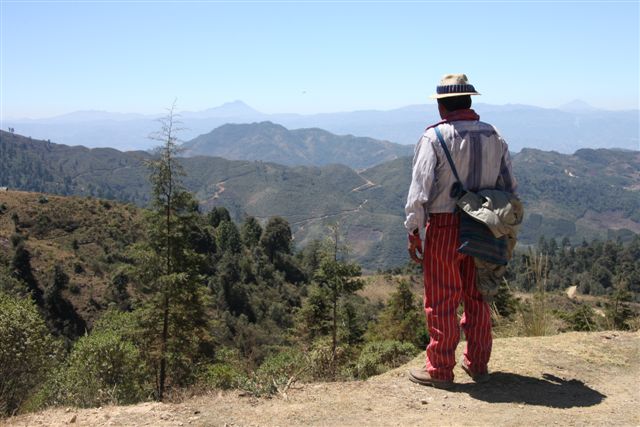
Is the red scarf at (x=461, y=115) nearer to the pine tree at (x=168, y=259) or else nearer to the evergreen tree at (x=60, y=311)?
the pine tree at (x=168, y=259)

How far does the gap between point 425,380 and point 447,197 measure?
1492 millimetres

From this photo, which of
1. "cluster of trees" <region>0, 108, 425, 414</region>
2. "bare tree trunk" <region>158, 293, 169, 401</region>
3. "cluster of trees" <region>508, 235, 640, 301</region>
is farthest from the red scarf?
"cluster of trees" <region>508, 235, 640, 301</region>

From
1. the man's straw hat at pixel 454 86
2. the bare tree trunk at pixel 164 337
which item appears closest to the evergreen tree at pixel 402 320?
the bare tree trunk at pixel 164 337

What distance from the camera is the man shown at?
3.76 meters

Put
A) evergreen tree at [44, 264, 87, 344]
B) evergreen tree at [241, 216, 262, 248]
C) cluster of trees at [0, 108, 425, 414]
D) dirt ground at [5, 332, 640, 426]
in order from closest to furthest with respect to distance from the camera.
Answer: dirt ground at [5, 332, 640, 426] → cluster of trees at [0, 108, 425, 414] → evergreen tree at [44, 264, 87, 344] → evergreen tree at [241, 216, 262, 248]

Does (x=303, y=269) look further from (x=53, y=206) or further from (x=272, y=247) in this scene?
(x=53, y=206)

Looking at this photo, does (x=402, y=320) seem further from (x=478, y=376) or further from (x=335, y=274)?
(x=478, y=376)

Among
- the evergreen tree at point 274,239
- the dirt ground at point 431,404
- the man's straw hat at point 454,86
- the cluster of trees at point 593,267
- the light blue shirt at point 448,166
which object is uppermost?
the man's straw hat at point 454,86

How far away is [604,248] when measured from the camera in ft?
288

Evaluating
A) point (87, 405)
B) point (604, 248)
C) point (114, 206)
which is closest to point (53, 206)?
point (114, 206)

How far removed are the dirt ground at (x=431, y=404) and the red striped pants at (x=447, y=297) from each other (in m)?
0.26

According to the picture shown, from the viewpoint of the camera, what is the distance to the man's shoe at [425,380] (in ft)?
12.9

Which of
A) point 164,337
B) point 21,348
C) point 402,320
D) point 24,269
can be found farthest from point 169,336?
point 24,269

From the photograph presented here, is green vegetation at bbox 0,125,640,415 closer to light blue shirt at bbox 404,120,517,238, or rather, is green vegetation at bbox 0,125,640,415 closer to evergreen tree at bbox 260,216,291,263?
evergreen tree at bbox 260,216,291,263
